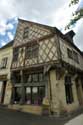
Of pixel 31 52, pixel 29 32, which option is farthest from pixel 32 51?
pixel 29 32

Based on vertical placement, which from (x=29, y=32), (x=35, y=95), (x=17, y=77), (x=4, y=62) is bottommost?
(x=35, y=95)

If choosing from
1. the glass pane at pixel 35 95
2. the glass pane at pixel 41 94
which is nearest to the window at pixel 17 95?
the glass pane at pixel 35 95

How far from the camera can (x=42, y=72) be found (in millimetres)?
10625

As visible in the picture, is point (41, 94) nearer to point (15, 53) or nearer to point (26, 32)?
point (15, 53)

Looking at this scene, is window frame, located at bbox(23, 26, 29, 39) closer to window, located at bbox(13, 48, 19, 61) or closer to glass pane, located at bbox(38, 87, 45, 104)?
window, located at bbox(13, 48, 19, 61)

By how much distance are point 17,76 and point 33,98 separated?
303 cm

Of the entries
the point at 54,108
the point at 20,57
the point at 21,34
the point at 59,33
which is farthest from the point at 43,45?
the point at 54,108

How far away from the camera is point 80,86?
1352 cm

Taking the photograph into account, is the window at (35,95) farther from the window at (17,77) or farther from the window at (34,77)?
the window at (17,77)

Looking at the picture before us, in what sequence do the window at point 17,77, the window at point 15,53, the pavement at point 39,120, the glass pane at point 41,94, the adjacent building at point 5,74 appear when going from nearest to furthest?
the pavement at point 39,120 < the glass pane at point 41,94 < the window at point 17,77 < the adjacent building at point 5,74 < the window at point 15,53

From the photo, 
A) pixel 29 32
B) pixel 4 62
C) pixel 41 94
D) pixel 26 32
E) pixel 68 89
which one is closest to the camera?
pixel 41 94

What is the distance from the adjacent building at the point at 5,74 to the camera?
12.7 meters

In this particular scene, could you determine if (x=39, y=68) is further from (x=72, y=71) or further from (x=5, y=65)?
(x=5, y=65)

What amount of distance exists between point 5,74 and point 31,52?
381 cm
